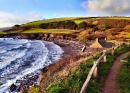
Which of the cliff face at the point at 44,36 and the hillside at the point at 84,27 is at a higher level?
the hillside at the point at 84,27

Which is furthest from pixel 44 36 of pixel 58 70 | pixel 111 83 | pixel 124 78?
pixel 111 83

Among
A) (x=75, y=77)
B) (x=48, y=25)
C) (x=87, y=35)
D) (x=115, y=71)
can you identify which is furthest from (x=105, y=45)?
(x=48, y=25)

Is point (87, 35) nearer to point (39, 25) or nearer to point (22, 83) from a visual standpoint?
point (39, 25)

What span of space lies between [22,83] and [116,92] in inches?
462

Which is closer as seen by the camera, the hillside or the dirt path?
the dirt path

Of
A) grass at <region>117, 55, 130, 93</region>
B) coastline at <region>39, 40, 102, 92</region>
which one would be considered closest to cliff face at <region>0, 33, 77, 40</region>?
coastline at <region>39, 40, 102, 92</region>

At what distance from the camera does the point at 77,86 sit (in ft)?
50.1

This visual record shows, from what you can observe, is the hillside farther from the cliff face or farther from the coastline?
the coastline

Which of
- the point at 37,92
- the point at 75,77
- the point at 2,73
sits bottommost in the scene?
the point at 2,73

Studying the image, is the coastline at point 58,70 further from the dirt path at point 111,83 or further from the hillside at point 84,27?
the hillside at point 84,27

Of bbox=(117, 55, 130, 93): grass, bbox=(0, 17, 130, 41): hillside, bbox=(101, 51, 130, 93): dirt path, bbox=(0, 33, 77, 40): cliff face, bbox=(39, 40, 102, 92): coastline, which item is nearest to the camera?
bbox=(101, 51, 130, 93): dirt path

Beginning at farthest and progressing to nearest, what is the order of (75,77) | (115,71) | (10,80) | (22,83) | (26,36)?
1. (26,36)
2. (10,80)
3. (22,83)
4. (115,71)
5. (75,77)

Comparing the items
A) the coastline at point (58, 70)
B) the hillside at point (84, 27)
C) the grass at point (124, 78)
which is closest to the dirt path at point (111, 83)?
the grass at point (124, 78)

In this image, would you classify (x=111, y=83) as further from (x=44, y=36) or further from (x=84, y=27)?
(x=44, y=36)
